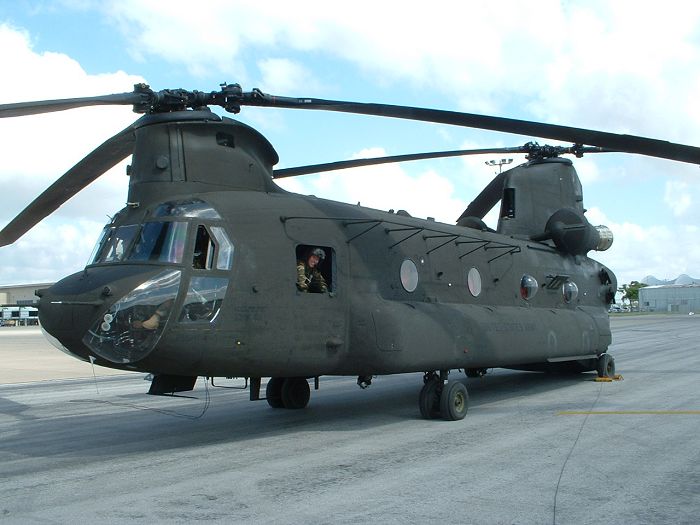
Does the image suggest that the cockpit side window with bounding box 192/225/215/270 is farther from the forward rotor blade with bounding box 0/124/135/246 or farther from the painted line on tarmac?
the painted line on tarmac

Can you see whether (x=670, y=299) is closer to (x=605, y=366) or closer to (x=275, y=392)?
(x=605, y=366)

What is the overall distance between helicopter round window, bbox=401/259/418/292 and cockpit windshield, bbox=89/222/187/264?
166 inches

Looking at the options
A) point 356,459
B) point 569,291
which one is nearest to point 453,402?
point 356,459

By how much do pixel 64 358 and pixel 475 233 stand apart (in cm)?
2201

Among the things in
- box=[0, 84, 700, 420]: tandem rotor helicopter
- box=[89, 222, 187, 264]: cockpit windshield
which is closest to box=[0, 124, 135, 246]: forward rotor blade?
box=[0, 84, 700, 420]: tandem rotor helicopter

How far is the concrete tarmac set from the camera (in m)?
6.48

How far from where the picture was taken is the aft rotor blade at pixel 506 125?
8.61 m

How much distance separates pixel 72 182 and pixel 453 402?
6.86 metres

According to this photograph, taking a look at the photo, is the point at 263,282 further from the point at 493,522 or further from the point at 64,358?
the point at 64,358

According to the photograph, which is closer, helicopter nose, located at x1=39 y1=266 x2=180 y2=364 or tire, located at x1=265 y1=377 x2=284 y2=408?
helicopter nose, located at x1=39 y1=266 x2=180 y2=364

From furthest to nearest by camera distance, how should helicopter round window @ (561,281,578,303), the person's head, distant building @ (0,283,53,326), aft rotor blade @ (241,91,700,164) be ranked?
distant building @ (0,283,53,326), helicopter round window @ (561,281,578,303), the person's head, aft rotor blade @ (241,91,700,164)

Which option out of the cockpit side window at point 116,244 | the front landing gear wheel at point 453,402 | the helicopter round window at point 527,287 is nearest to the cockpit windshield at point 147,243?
the cockpit side window at point 116,244

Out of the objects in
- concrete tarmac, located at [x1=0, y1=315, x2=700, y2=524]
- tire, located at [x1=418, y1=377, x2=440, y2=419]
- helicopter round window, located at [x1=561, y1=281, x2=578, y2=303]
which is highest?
helicopter round window, located at [x1=561, y1=281, x2=578, y2=303]

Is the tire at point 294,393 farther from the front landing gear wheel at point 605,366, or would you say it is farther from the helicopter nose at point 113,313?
the front landing gear wheel at point 605,366
